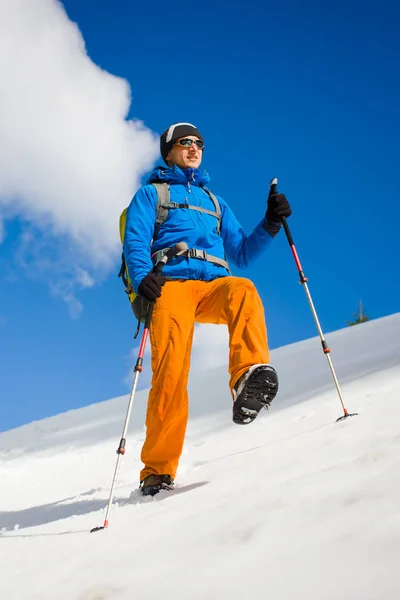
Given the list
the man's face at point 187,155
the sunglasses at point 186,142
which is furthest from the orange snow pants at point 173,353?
the sunglasses at point 186,142

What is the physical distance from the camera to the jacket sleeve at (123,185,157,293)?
433 centimetres

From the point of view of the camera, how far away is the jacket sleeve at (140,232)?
170 inches

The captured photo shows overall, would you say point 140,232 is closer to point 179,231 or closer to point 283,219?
point 179,231

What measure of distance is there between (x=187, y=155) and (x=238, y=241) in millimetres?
920

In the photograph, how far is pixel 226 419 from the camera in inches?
305

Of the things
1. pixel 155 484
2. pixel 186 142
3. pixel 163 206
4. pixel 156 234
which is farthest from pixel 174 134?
pixel 155 484

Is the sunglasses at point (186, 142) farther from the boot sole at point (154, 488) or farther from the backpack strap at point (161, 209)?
the boot sole at point (154, 488)

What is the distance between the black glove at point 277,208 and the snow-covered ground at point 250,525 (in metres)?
1.79

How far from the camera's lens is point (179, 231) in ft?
15.1

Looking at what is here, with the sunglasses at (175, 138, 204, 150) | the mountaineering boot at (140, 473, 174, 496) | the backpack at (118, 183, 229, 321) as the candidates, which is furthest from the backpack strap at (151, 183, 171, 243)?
the mountaineering boot at (140, 473, 174, 496)

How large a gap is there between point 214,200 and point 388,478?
3312 millimetres

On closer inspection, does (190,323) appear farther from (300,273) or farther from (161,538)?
(161,538)

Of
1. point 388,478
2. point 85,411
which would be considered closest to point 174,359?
point 388,478

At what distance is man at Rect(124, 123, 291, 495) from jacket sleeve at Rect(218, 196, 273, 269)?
0.02 meters
